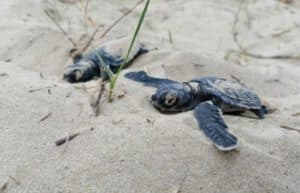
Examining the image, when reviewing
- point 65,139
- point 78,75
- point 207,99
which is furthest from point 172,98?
point 78,75

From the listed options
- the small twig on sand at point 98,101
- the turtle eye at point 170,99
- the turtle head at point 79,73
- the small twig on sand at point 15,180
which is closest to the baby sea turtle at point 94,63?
the turtle head at point 79,73

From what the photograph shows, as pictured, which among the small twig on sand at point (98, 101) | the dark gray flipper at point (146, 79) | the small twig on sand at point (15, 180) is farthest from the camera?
the dark gray flipper at point (146, 79)

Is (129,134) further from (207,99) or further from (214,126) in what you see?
(207,99)

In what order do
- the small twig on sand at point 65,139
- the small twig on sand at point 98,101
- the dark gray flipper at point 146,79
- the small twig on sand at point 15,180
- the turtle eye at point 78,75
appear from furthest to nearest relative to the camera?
1. the turtle eye at point 78,75
2. the dark gray flipper at point 146,79
3. the small twig on sand at point 98,101
4. the small twig on sand at point 65,139
5. the small twig on sand at point 15,180

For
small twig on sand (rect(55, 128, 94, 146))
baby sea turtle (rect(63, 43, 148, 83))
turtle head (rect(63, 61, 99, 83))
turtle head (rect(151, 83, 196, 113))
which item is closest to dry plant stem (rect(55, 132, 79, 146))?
small twig on sand (rect(55, 128, 94, 146))

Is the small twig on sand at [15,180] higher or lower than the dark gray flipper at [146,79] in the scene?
higher

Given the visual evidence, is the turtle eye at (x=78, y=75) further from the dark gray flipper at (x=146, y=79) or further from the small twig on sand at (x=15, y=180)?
the small twig on sand at (x=15, y=180)

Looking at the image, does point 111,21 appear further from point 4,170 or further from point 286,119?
point 4,170

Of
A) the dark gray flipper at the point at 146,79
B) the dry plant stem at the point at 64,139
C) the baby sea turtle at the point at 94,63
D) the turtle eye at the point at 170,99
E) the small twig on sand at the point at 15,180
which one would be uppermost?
Result: the turtle eye at the point at 170,99
